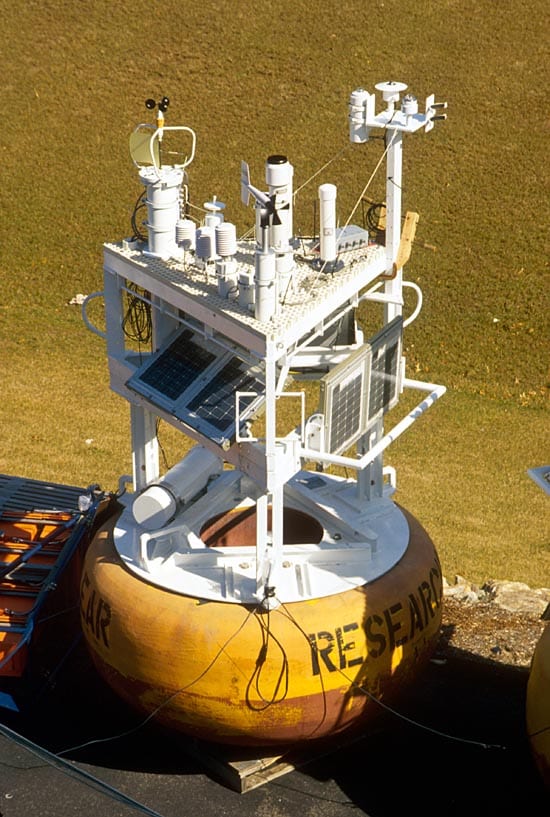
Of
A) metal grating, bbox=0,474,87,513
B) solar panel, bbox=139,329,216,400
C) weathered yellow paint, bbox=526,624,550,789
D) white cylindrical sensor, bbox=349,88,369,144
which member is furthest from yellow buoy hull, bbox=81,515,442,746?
white cylindrical sensor, bbox=349,88,369,144

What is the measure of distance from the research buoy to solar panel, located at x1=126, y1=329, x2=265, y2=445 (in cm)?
3

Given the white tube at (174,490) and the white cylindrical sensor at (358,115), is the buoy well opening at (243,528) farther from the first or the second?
the white cylindrical sensor at (358,115)

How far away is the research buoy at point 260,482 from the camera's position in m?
18.2

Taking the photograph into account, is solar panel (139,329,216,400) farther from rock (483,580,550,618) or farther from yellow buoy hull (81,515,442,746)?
rock (483,580,550,618)

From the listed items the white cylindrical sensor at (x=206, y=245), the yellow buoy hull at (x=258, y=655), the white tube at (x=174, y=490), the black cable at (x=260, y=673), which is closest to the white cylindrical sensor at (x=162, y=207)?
the white cylindrical sensor at (x=206, y=245)

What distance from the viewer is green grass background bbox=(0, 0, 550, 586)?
31422 mm

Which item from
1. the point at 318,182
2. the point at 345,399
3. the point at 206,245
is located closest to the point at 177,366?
the point at 206,245

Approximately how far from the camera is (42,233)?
4272cm

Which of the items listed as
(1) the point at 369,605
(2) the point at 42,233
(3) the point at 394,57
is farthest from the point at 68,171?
(1) the point at 369,605

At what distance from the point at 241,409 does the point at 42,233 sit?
2596 cm

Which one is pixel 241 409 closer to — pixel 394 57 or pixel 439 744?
pixel 439 744

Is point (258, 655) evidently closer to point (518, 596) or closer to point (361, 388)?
point (361, 388)

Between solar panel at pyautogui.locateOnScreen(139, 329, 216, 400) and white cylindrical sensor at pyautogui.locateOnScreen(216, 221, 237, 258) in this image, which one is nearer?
white cylindrical sensor at pyautogui.locateOnScreen(216, 221, 237, 258)

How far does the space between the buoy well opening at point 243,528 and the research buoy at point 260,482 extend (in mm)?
739
